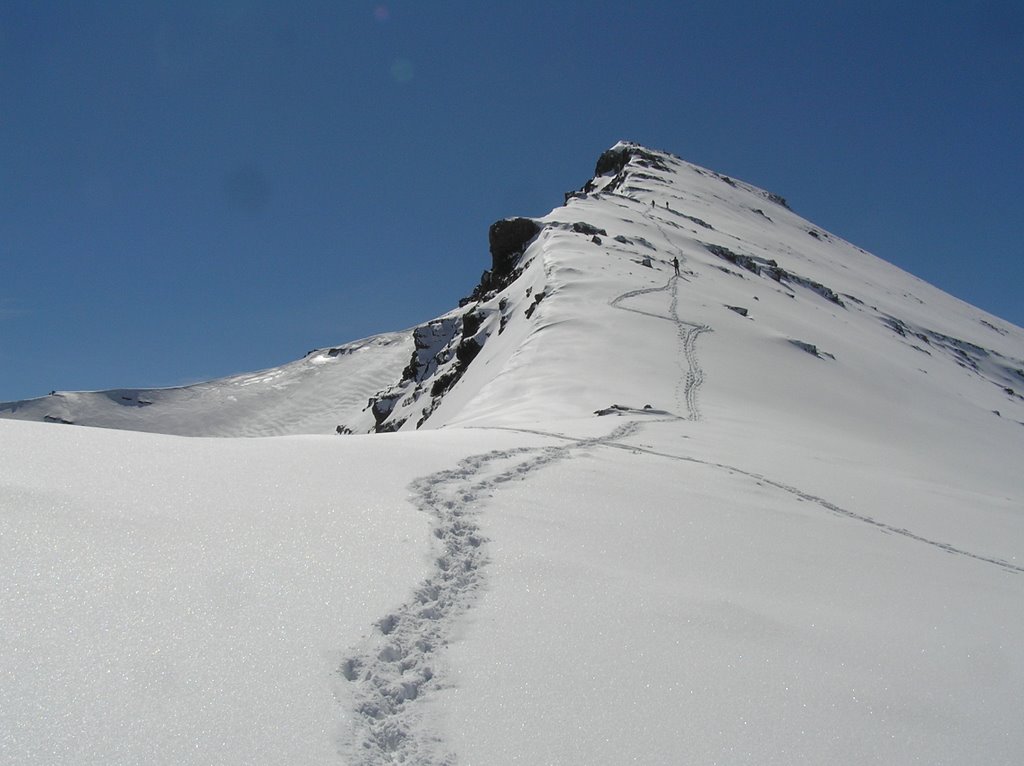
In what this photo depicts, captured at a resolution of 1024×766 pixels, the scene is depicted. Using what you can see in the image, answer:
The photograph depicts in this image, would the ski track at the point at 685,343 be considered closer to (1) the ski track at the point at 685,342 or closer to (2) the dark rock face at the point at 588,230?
(1) the ski track at the point at 685,342

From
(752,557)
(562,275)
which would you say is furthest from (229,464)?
(562,275)

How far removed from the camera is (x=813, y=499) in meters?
8.73

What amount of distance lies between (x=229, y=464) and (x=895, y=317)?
4688 cm

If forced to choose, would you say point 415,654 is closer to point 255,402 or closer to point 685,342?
A: point 685,342

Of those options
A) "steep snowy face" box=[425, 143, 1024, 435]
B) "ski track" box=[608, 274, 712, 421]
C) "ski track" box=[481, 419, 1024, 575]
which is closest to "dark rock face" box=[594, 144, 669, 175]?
"steep snowy face" box=[425, 143, 1024, 435]

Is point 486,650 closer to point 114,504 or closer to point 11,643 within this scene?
point 11,643

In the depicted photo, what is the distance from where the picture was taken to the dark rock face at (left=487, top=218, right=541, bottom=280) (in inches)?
1603

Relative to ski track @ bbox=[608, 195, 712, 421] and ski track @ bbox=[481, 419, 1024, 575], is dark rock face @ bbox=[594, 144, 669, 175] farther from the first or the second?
ski track @ bbox=[481, 419, 1024, 575]

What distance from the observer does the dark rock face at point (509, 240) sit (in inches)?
1603

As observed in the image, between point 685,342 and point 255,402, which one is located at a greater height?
point 255,402

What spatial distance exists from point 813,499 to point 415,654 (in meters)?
6.66

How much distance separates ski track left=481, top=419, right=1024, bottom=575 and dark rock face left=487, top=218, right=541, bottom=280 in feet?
100

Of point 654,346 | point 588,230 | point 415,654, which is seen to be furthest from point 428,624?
point 588,230

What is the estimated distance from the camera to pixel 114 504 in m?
4.68
